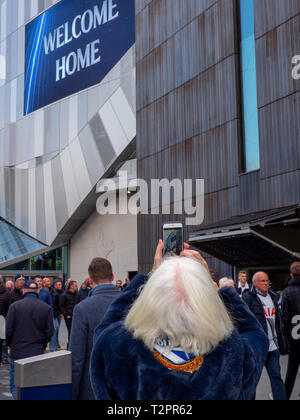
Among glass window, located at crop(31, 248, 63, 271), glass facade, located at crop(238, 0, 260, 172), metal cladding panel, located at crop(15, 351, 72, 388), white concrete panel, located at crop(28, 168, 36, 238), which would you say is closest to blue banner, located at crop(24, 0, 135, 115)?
white concrete panel, located at crop(28, 168, 36, 238)

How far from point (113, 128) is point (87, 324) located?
23605mm

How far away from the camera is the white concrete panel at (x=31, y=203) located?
32906 millimetres

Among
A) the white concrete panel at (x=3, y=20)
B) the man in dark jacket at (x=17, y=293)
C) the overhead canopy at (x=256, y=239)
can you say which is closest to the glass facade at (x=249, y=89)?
the overhead canopy at (x=256, y=239)

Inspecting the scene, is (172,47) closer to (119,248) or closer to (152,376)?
(119,248)

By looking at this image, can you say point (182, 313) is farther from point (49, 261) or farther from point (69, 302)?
point (49, 261)

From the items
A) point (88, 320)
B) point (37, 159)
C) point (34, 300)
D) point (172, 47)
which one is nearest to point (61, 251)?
point (37, 159)

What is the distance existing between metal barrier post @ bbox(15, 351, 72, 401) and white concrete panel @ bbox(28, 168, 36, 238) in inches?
1185

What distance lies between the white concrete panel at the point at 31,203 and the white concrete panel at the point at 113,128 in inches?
289

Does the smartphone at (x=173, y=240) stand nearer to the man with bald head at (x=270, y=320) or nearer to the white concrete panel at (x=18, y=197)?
the man with bald head at (x=270, y=320)

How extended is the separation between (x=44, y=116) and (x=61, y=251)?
28.8 ft

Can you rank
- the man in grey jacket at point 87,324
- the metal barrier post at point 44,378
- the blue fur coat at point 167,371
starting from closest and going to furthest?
the blue fur coat at point 167,371
the metal barrier post at point 44,378
the man in grey jacket at point 87,324

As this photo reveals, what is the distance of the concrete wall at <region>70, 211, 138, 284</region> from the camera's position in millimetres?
28156

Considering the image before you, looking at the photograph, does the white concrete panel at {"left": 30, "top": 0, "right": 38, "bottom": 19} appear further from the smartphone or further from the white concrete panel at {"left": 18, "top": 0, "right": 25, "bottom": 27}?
the smartphone

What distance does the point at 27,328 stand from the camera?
6965 mm
